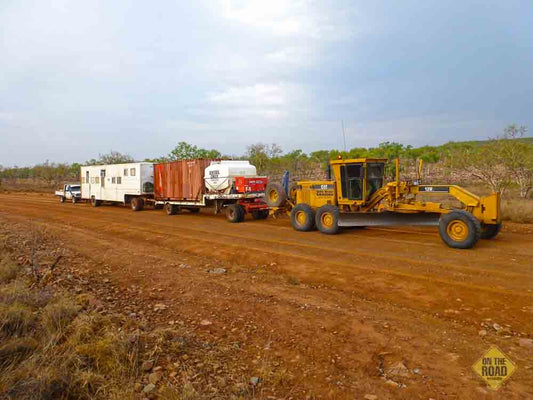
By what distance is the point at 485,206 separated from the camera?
9.77 metres

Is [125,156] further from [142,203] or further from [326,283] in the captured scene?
[326,283]

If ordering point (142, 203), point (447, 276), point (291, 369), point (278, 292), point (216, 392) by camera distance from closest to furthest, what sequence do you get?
point (216, 392), point (291, 369), point (278, 292), point (447, 276), point (142, 203)

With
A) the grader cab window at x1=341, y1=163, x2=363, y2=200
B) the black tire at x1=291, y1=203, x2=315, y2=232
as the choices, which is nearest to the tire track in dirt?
the black tire at x1=291, y1=203, x2=315, y2=232

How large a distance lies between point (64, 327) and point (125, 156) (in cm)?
6103

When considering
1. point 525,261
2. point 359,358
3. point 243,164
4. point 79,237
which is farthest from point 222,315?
point 243,164

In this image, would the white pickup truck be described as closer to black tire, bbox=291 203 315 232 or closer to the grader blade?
black tire, bbox=291 203 315 232

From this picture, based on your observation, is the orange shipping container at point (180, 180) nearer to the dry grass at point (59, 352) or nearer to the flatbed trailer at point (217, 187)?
the flatbed trailer at point (217, 187)

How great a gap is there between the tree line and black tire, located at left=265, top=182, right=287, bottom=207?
2.26m

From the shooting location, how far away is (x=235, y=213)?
1593 cm

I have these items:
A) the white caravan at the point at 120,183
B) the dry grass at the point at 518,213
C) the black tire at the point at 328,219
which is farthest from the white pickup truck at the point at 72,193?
the dry grass at the point at 518,213

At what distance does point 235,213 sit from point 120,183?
36.6 ft

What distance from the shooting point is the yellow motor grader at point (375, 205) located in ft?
31.8

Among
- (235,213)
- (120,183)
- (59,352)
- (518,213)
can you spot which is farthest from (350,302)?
(120,183)

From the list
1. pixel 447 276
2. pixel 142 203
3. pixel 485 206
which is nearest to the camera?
pixel 447 276
